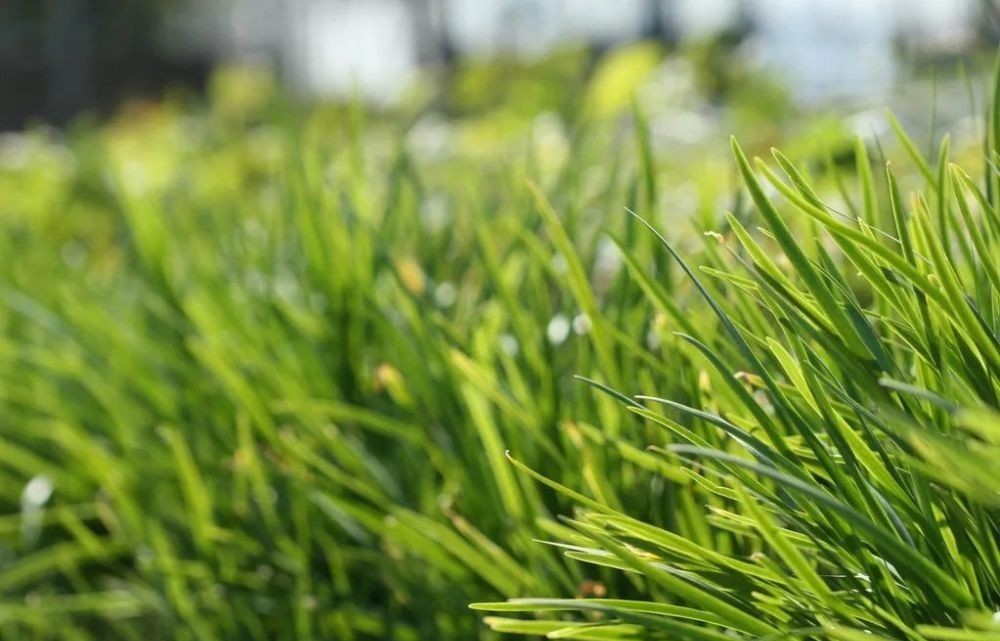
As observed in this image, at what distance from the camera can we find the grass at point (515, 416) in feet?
1.98

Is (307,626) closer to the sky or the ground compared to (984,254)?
closer to the ground

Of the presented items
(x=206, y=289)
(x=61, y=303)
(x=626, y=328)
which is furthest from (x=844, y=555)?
(x=61, y=303)

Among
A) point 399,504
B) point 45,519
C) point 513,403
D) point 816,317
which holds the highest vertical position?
point 816,317

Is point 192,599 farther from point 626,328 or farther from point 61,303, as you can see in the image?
point 61,303

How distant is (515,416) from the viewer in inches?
35.9

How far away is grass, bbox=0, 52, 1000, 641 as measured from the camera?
604mm

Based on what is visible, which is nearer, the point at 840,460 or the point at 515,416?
the point at 840,460

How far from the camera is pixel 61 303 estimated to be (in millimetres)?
1745

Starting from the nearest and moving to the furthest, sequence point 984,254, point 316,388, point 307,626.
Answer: point 984,254, point 307,626, point 316,388

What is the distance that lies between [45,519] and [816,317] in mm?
1052

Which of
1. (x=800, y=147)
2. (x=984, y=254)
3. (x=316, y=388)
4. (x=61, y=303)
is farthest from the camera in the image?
(x=61, y=303)

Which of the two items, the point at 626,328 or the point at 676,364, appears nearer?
the point at 676,364

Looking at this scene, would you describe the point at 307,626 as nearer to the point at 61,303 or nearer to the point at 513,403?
the point at 513,403

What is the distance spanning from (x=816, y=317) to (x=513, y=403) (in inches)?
13.4
